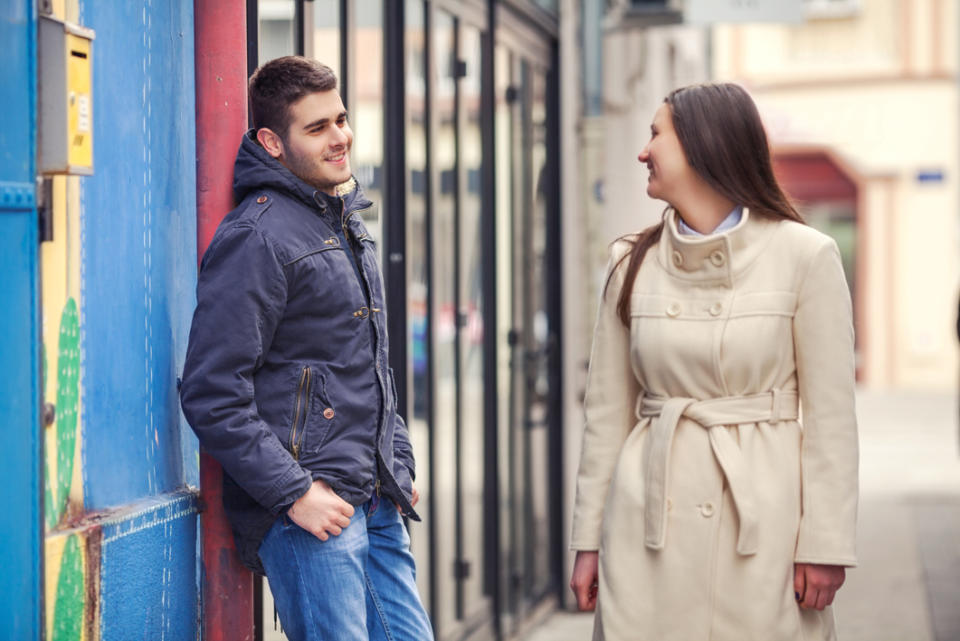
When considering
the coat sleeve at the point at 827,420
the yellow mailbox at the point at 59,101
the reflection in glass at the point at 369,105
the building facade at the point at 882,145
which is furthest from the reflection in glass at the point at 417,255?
the building facade at the point at 882,145

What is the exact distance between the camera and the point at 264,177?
280cm

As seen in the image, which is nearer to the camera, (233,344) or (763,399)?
(233,344)

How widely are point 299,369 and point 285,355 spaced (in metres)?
0.04

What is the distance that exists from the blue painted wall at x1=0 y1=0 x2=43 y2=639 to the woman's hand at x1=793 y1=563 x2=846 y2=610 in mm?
1430

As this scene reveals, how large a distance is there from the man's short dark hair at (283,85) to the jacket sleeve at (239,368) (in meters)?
0.31

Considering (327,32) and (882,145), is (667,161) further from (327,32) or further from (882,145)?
(882,145)

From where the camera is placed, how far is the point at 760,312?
278 cm

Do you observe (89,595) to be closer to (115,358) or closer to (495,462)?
(115,358)

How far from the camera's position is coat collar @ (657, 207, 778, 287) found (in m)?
2.81

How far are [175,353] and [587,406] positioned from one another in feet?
2.83

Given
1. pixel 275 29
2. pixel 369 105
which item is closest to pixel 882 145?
pixel 369 105

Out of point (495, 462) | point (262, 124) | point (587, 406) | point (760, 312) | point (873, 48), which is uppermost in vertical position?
point (873, 48)

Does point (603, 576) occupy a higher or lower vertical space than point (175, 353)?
lower

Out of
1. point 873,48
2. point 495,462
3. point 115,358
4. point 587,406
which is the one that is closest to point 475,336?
point 495,462
